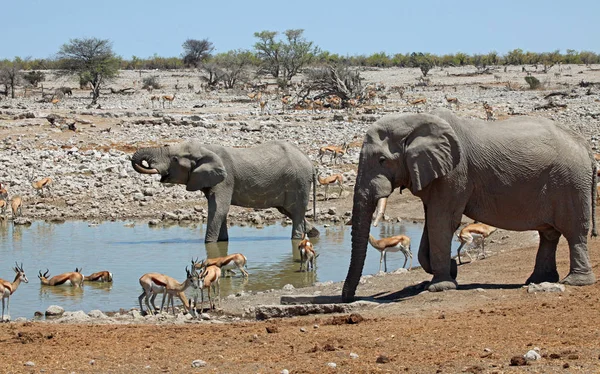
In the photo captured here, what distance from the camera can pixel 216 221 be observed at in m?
18.7

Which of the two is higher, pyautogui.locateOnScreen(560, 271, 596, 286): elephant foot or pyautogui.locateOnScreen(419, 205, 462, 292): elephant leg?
pyautogui.locateOnScreen(419, 205, 462, 292): elephant leg

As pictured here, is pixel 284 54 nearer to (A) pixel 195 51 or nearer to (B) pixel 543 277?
(A) pixel 195 51

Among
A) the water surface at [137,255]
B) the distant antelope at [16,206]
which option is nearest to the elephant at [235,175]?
the water surface at [137,255]

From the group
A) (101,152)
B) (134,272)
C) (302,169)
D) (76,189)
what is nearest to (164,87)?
(101,152)

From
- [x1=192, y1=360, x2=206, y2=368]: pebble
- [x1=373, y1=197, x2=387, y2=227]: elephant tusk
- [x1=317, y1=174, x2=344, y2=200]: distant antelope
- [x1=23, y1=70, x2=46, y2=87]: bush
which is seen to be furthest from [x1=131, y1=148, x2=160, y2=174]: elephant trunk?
[x1=23, y1=70, x2=46, y2=87]: bush

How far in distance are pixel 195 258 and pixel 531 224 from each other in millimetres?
7284

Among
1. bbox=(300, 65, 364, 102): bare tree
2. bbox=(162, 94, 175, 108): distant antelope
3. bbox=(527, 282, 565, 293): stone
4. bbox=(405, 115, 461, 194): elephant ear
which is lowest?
bbox=(527, 282, 565, 293): stone

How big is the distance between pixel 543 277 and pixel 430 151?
208 cm

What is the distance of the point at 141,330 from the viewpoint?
32.6ft

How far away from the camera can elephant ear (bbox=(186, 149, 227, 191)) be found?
1888 cm

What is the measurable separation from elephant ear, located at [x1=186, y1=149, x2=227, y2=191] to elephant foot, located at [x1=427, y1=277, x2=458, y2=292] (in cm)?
822

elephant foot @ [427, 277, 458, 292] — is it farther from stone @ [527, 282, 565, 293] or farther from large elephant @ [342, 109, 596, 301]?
stone @ [527, 282, 565, 293]

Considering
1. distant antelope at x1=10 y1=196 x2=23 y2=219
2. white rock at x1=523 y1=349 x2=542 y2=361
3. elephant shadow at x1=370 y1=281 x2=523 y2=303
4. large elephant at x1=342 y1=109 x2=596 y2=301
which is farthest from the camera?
distant antelope at x1=10 y1=196 x2=23 y2=219

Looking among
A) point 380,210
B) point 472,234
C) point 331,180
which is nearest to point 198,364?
point 380,210
